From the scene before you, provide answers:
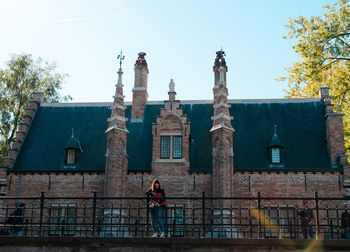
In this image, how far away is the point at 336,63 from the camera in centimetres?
3066

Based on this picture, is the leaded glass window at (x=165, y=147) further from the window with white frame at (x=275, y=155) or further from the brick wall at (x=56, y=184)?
the window with white frame at (x=275, y=155)

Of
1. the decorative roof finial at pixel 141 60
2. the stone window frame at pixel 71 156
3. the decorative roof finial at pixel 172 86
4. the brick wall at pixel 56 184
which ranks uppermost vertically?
the decorative roof finial at pixel 141 60

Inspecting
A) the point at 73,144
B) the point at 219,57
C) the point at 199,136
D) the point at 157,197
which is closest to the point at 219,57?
the point at 219,57

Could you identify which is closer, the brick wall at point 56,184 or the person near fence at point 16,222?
the person near fence at point 16,222

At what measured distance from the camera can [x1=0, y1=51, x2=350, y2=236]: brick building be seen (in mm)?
22078

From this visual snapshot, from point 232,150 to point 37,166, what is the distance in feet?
33.4

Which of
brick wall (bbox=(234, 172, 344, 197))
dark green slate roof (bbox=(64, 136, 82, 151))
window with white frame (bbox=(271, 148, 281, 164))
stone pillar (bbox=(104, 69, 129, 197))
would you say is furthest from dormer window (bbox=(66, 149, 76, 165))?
window with white frame (bbox=(271, 148, 281, 164))

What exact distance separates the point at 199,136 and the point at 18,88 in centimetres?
1569

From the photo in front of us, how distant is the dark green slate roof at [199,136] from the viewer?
23.1 meters

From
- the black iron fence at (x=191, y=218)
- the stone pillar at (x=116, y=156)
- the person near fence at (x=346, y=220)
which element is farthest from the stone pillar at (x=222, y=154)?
the person near fence at (x=346, y=220)

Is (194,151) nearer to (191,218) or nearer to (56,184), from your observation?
(56,184)

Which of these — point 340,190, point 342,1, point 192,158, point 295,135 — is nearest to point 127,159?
point 192,158

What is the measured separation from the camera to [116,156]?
22.5m

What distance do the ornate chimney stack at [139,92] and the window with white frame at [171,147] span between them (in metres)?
3.28
